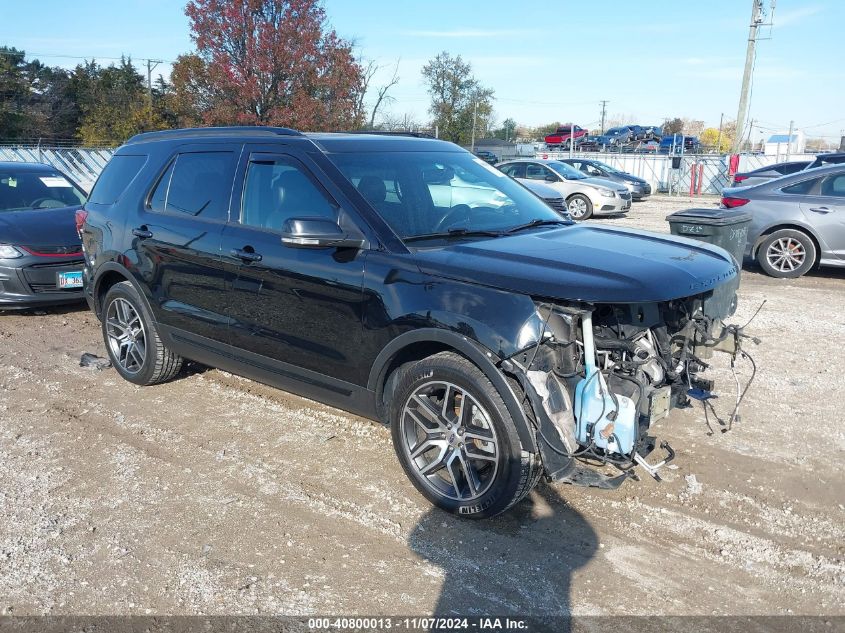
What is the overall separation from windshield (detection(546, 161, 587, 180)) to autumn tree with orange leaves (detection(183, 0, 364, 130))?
8239 mm

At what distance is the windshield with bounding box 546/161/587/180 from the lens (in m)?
19.7

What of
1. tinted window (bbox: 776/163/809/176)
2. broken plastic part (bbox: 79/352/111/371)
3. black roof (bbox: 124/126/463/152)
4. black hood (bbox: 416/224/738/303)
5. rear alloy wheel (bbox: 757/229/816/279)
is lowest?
broken plastic part (bbox: 79/352/111/371)

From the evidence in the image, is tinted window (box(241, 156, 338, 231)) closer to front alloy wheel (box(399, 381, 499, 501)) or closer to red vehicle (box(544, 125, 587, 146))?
front alloy wheel (box(399, 381, 499, 501))

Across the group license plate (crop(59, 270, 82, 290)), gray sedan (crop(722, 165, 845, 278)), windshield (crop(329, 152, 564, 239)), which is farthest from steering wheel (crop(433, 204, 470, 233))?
gray sedan (crop(722, 165, 845, 278))

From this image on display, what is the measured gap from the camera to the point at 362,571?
134 inches

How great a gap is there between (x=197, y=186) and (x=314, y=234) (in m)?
1.70

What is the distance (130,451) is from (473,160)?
121 inches

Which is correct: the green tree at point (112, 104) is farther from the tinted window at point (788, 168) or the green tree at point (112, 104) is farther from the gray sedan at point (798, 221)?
the gray sedan at point (798, 221)

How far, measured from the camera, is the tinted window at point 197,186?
489 centimetres

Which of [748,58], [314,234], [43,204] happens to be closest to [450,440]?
[314,234]

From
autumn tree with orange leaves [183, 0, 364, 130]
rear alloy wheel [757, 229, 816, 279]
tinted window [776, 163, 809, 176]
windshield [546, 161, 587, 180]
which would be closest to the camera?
rear alloy wheel [757, 229, 816, 279]

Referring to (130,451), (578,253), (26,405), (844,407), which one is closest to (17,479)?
(130,451)

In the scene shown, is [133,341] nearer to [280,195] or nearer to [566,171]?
[280,195]

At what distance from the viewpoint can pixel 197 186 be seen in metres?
5.12
